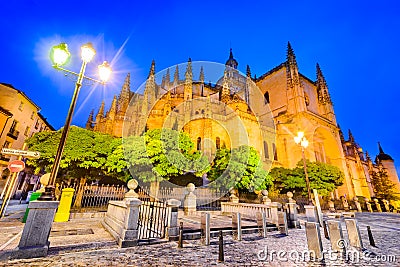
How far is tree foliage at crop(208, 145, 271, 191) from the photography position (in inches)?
632

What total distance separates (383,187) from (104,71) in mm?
49590

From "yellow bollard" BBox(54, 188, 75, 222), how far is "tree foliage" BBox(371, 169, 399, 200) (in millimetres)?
47495

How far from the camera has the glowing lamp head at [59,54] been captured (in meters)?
4.84

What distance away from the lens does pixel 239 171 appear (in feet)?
52.5

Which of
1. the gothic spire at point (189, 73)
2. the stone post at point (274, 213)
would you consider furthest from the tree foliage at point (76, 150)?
the gothic spire at point (189, 73)

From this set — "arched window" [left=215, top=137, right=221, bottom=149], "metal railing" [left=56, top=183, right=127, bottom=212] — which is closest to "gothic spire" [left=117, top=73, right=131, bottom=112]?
"arched window" [left=215, top=137, right=221, bottom=149]

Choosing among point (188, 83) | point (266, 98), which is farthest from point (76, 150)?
point (266, 98)

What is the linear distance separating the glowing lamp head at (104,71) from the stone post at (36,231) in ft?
12.2

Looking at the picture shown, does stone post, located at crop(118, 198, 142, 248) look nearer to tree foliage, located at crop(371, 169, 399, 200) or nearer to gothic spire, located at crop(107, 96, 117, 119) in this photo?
gothic spire, located at crop(107, 96, 117, 119)

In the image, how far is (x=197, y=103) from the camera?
97.8 ft

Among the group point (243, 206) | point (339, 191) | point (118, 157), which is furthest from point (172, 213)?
point (339, 191)

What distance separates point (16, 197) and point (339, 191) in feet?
136

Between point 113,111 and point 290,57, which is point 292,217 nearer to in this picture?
point 113,111

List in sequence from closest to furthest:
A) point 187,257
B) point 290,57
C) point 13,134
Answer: point 187,257 → point 13,134 → point 290,57
